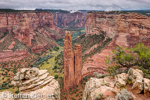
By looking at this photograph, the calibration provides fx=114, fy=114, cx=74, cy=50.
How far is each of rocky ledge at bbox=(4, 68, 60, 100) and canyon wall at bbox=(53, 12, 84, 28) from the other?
179 meters

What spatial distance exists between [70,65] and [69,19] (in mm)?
176443

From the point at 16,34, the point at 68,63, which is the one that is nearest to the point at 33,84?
the point at 68,63

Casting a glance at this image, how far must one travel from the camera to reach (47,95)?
1294cm

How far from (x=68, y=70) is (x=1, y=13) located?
221 feet

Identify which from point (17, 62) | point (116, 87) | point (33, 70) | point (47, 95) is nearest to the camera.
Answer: point (116, 87)

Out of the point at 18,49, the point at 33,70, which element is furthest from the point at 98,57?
the point at 18,49

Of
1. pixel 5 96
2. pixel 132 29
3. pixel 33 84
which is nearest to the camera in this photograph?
pixel 5 96

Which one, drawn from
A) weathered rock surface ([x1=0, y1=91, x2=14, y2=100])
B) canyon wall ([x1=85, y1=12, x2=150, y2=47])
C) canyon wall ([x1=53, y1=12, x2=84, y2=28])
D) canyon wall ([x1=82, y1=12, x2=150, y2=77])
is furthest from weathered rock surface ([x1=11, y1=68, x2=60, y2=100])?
canyon wall ([x1=53, y1=12, x2=84, y2=28])

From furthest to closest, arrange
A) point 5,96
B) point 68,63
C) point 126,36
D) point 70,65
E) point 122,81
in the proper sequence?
point 126,36 < point 70,65 < point 68,63 < point 122,81 < point 5,96

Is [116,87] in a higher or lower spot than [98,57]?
higher

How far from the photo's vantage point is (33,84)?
1341 cm

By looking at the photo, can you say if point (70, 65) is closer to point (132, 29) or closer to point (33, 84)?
point (33, 84)

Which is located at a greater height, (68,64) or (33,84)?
(33,84)

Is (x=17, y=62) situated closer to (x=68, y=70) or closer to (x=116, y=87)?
(x=68, y=70)
